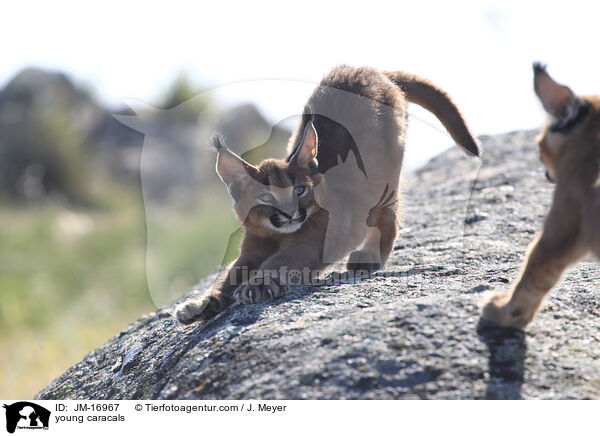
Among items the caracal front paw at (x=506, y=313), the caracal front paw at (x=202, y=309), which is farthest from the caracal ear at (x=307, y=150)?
the caracal front paw at (x=506, y=313)

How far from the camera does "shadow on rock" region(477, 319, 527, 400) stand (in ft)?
7.79

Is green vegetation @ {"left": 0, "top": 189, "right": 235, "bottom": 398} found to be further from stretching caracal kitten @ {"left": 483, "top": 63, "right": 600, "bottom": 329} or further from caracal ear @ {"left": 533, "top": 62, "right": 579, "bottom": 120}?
caracal ear @ {"left": 533, "top": 62, "right": 579, "bottom": 120}

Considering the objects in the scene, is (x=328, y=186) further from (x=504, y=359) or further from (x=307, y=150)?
(x=504, y=359)

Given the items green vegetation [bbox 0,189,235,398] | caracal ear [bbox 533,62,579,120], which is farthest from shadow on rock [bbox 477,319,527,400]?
green vegetation [bbox 0,189,235,398]

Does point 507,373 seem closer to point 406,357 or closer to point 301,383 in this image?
point 406,357

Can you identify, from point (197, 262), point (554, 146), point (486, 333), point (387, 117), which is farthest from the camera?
point (197, 262)

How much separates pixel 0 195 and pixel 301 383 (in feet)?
56.0

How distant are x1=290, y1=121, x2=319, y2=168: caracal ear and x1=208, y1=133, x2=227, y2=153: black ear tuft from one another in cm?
47

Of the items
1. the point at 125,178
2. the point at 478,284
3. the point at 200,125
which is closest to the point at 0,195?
the point at 125,178

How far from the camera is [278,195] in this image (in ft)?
13.3

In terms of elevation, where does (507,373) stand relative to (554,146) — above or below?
below

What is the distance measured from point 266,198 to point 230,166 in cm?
35

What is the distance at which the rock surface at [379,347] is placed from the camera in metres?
2.43

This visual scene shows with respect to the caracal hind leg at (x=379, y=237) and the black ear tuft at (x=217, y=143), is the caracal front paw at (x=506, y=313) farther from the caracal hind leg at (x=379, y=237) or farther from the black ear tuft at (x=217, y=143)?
the black ear tuft at (x=217, y=143)
